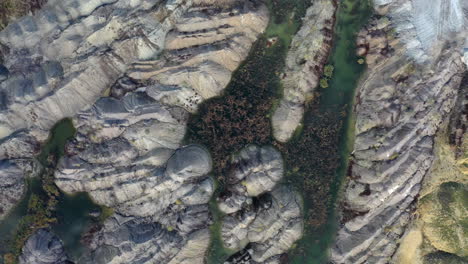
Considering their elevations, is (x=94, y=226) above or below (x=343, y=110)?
below

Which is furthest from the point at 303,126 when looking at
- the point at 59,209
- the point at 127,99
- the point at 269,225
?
the point at 59,209

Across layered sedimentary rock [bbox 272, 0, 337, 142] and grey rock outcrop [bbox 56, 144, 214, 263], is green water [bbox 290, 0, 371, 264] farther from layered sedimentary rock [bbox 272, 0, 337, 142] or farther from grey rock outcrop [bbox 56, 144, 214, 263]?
grey rock outcrop [bbox 56, 144, 214, 263]

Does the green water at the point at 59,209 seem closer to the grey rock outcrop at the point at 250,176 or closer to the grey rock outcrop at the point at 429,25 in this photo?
A: the grey rock outcrop at the point at 250,176

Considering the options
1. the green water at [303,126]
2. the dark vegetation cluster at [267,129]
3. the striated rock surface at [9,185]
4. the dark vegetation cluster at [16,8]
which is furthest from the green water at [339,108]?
the dark vegetation cluster at [16,8]

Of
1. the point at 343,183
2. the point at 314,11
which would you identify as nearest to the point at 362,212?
the point at 343,183

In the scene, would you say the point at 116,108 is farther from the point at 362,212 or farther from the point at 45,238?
the point at 362,212

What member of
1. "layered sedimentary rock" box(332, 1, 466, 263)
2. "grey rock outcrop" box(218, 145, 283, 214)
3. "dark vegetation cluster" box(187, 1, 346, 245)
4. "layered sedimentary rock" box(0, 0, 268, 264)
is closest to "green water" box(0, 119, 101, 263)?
"layered sedimentary rock" box(0, 0, 268, 264)
